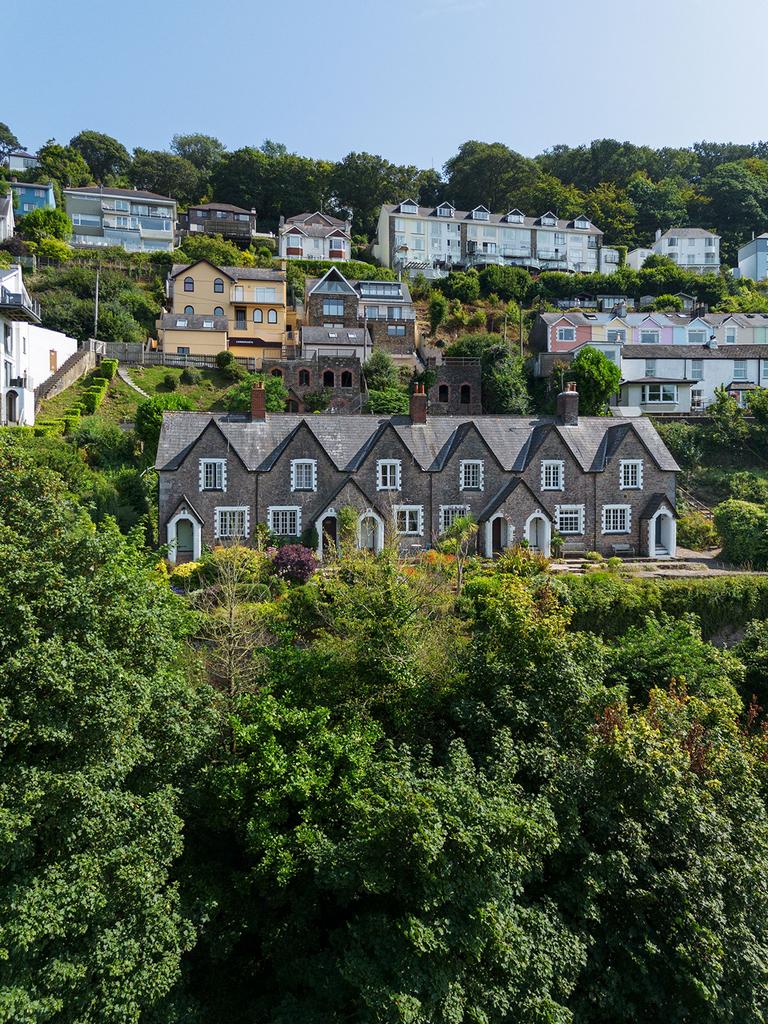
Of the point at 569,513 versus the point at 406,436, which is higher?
the point at 406,436

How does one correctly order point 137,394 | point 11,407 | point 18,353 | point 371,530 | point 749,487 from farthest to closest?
point 137,394 < point 18,353 < point 11,407 < point 749,487 < point 371,530

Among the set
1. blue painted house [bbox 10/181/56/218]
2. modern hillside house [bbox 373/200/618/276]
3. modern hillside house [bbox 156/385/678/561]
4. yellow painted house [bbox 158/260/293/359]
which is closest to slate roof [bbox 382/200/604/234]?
modern hillside house [bbox 373/200/618/276]

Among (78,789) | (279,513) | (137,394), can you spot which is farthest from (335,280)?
(78,789)

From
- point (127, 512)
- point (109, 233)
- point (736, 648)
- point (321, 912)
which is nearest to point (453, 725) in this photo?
point (321, 912)

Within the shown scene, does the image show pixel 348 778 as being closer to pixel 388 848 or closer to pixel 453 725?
pixel 388 848

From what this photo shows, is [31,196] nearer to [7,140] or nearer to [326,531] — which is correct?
[7,140]

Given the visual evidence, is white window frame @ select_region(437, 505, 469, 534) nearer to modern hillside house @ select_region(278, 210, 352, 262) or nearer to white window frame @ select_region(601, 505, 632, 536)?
white window frame @ select_region(601, 505, 632, 536)

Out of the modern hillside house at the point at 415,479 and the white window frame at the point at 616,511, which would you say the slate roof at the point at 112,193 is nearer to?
the modern hillside house at the point at 415,479
